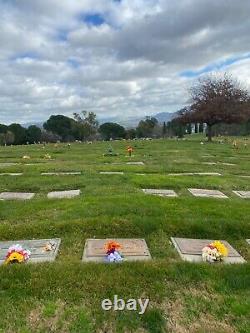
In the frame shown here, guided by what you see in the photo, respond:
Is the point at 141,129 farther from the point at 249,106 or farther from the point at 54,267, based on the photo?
the point at 54,267

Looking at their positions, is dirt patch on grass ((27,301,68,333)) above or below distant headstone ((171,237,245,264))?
below

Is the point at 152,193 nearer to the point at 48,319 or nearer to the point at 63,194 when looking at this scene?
the point at 63,194

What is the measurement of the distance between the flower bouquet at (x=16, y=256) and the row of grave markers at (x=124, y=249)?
8 centimetres

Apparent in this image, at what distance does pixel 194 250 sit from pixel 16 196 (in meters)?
3.80

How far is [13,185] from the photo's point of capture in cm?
809

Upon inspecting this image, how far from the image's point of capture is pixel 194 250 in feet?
15.0

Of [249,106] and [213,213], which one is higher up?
[249,106]

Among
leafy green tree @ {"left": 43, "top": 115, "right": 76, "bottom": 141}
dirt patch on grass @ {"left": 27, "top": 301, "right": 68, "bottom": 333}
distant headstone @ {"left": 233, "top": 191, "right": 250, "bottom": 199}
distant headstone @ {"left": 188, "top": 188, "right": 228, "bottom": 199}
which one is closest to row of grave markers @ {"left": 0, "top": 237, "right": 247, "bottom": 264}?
dirt patch on grass @ {"left": 27, "top": 301, "right": 68, "bottom": 333}

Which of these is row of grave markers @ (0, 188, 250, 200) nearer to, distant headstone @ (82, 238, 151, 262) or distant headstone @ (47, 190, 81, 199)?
distant headstone @ (47, 190, 81, 199)

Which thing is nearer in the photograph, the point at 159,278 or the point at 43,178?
the point at 159,278

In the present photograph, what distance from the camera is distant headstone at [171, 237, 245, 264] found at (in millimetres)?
4309

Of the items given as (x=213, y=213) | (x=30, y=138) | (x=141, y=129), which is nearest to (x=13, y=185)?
(x=213, y=213)

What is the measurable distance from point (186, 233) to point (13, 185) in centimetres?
425

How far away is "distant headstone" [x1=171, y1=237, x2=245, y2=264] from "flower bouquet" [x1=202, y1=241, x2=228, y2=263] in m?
0.07
